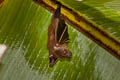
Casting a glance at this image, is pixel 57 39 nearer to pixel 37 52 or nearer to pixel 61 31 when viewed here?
pixel 61 31

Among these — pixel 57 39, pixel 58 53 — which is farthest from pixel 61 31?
pixel 58 53

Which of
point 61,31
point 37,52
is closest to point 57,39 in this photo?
point 61,31

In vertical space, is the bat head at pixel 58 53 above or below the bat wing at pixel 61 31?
below

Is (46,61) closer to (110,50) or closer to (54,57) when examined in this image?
(54,57)

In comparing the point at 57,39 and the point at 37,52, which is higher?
the point at 57,39

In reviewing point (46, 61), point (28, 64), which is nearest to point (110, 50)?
point (46, 61)
